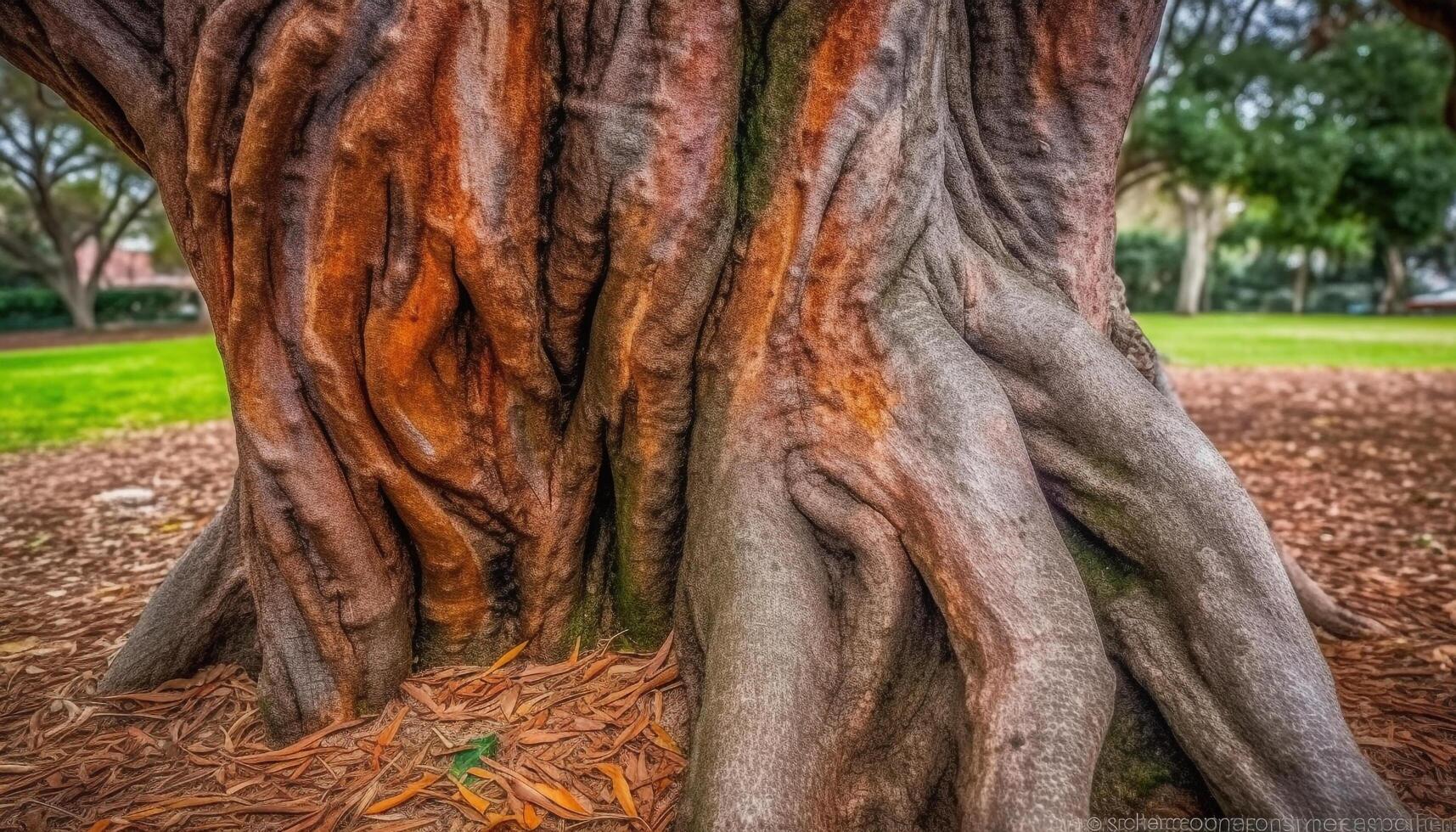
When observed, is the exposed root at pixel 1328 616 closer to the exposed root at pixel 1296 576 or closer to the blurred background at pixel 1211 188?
the exposed root at pixel 1296 576

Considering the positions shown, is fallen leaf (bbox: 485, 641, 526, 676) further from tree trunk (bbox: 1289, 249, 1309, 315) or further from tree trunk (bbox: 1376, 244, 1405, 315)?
tree trunk (bbox: 1376, 244, 1405, 315)

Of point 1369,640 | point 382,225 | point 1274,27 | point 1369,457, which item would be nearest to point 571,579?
point 382,225

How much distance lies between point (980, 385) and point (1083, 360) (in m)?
0.30

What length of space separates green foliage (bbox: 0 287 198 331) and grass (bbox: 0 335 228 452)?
13.7m

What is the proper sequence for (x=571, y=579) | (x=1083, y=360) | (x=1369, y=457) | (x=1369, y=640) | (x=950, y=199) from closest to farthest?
(x=1083, y=360)
(x=950, y=199)
(x=571, y=579)
(x=1369, y=640)
(x=1369, y=457)

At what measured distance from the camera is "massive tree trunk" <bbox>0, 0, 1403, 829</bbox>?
1.85 m

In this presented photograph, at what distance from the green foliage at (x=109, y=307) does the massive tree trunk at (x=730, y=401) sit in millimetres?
34359

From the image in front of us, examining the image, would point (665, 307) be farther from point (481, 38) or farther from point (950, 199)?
point (950, 199)

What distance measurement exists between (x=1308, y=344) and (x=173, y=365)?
875 inches

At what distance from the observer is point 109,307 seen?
101ft

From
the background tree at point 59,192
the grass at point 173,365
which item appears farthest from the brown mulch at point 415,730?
the background tree at point 59,192

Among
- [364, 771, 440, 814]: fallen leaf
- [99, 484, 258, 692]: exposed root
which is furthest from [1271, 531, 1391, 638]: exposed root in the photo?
[99, 484, 258, 692]: exposed root

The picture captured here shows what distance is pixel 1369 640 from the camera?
3.00 meters

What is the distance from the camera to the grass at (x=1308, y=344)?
13.1m
